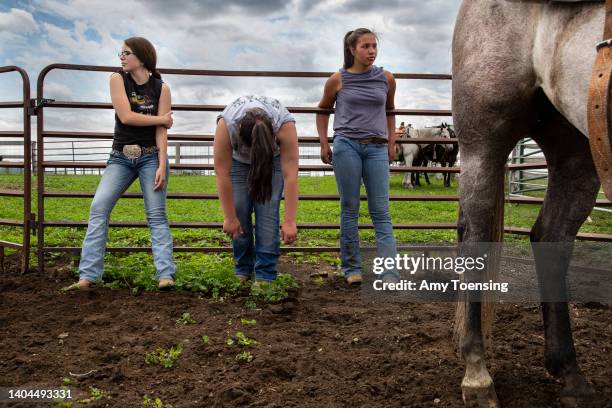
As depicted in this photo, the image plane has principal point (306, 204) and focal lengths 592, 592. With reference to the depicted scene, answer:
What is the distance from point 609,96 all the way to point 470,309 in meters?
1.11

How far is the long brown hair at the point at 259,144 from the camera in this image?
354 centimetres

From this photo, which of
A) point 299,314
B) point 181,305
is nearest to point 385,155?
point 299,314

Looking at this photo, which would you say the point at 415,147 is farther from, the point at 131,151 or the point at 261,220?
the point at 131,151

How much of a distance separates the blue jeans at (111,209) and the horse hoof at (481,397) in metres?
2.55

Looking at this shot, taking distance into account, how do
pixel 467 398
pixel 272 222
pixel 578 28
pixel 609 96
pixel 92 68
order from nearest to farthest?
pixel 609 96, pixel 578 28, pixel 467 398, pixel 272 222, pixel 92 68

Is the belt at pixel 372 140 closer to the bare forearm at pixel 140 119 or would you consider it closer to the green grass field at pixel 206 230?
the green grass field at pixel 206 230

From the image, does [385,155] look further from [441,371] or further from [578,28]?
[578,28]

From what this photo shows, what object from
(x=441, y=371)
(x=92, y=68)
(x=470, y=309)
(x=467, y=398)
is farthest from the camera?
(x=92, y=68)

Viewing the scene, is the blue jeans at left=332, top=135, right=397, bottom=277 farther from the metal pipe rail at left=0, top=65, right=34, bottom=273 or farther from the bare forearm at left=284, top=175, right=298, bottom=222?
the metal pipe rail at left=0, top=65, right=34, bottom=273

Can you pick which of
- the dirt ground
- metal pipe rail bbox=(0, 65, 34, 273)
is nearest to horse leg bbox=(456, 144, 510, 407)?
the dirt ground

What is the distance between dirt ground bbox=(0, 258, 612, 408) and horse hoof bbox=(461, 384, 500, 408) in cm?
6

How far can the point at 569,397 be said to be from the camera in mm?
2420

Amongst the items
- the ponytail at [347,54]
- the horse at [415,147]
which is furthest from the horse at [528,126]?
the horse at [415,147]

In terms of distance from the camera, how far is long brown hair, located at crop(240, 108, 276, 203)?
3.54 metres
